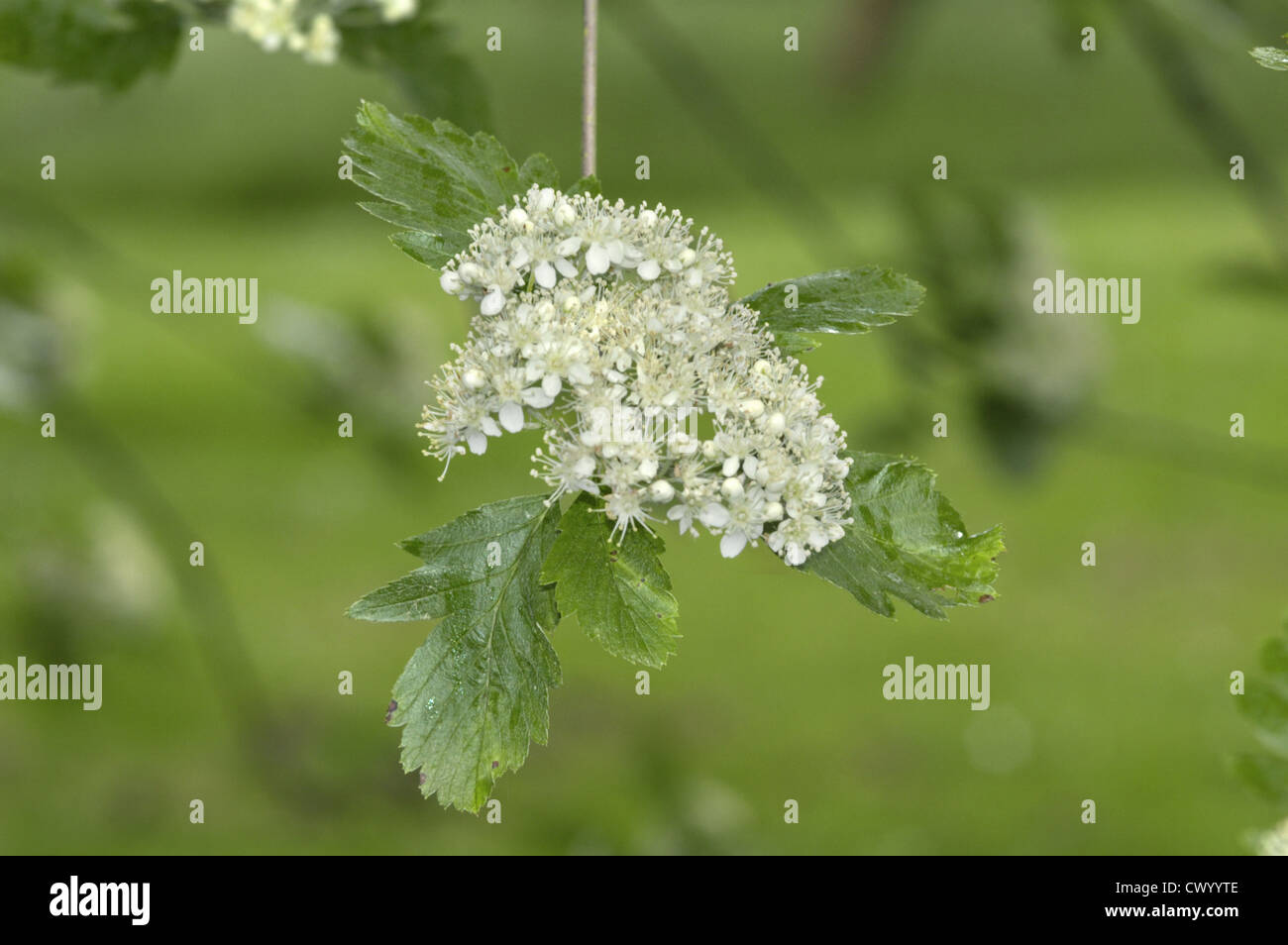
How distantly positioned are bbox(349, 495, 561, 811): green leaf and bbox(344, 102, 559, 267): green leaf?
15 centimetres

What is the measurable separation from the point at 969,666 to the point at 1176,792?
56cm

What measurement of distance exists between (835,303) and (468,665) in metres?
0.28

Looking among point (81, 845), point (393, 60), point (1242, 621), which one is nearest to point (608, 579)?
point (393, 60)

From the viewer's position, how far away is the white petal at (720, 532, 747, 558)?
579mm

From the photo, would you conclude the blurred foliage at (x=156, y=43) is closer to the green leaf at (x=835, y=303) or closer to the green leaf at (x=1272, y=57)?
the green leaf at (x=835, y=303)

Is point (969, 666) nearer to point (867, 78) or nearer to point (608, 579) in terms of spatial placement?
point (608, 579)

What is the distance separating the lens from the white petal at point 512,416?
59cm

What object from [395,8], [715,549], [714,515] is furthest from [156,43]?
[715,549]

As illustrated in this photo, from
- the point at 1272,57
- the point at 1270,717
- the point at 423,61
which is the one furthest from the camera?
the point at 423,61

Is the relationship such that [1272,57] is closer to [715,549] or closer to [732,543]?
[732,543]

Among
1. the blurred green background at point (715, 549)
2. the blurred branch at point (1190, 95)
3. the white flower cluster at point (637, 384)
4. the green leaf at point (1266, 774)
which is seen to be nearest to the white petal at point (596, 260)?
the white flower cluster at point (637, 384)

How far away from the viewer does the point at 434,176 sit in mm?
645

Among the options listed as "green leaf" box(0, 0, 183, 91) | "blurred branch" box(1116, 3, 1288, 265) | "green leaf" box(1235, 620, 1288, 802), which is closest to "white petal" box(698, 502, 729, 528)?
"green leaf" box(1235, 620, 1288, 802)

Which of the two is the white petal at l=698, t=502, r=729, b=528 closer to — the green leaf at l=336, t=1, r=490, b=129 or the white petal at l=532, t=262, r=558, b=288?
the white petal at l=532, t=262, r=558, b=288
